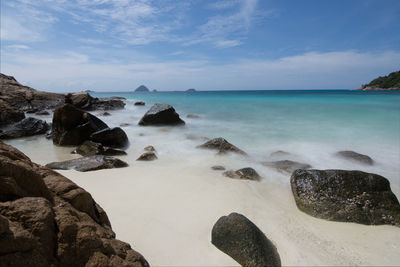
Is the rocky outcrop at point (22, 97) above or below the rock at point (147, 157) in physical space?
above

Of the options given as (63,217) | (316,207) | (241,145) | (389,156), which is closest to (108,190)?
(63,217)

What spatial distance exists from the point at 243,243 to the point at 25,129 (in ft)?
33.1

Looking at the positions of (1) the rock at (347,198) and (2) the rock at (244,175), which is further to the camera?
(2) the rock at (244,175)

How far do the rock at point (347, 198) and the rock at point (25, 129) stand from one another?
395 inches

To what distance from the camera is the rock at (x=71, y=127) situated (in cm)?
Answer: 778

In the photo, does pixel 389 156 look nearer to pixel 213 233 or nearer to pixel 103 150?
pixel 213 233

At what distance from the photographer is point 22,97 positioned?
59.7 ft

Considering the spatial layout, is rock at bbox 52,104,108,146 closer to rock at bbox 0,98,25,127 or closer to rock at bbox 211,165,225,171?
rock at bbox 211,165,225,171

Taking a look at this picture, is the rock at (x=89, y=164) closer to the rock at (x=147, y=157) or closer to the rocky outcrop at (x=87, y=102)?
the rock at (x=147, y=157)

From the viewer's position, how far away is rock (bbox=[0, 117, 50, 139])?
8828 millimetres

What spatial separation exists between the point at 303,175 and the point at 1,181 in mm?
4266

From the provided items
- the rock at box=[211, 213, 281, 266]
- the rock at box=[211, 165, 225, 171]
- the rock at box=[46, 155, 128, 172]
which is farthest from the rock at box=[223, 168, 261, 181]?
the rock at box=[46, 155, 128, 172]

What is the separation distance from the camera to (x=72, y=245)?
1568 millimetres

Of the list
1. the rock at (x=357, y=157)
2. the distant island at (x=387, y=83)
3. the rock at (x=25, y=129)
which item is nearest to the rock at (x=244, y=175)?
the rock at (x=357, y=157)
